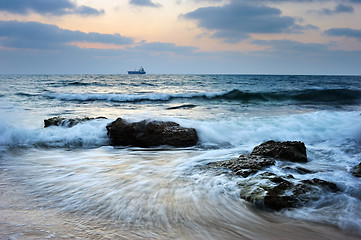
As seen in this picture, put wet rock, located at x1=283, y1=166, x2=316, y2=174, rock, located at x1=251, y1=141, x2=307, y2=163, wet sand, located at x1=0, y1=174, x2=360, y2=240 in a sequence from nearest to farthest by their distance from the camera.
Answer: wet sand, located at x1=0, y1=174, x2=360, y2=240 → wet rock, located at x1=283, y1=166, x2=316, y2=174 → rock, located at x1=251, y1=141, x2=307, y2=163

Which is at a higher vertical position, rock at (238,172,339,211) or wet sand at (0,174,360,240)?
rock at (238,172,339,211)

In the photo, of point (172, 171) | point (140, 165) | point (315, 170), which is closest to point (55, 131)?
point (140, 165)

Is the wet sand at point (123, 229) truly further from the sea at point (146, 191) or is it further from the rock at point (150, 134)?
the rock at point (150, 134)

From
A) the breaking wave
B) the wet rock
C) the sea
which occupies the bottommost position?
the sea

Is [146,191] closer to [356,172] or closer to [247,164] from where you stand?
[247,164]

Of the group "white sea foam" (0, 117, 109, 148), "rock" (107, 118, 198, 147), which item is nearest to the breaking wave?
"white sea foam" (0, 117, 109, 148)

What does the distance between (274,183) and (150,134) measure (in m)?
3.21

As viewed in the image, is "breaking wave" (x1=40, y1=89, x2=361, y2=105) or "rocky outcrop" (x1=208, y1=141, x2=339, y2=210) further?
"breaking wave" (x1=40, y1=89, x2=361, y2=105)

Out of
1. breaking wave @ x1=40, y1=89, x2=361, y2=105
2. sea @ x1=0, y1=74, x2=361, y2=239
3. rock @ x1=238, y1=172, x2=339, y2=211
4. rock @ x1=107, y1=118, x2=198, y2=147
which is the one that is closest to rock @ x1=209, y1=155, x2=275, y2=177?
sea @ x1=0, y1=74, x2=361, y2=239

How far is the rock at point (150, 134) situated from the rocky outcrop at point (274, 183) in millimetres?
1589

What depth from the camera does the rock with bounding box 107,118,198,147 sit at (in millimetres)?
5602

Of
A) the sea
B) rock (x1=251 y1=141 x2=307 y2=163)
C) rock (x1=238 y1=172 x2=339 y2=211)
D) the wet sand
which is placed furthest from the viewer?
rock (x1=251 y1=141 x2=307 y2=163)

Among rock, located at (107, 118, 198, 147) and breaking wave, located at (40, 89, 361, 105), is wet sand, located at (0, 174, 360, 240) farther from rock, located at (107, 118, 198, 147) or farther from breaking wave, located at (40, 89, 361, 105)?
breaking wave, located at (40, 89, 361, 105)

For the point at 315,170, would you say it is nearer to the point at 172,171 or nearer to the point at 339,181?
the point at 339,181
